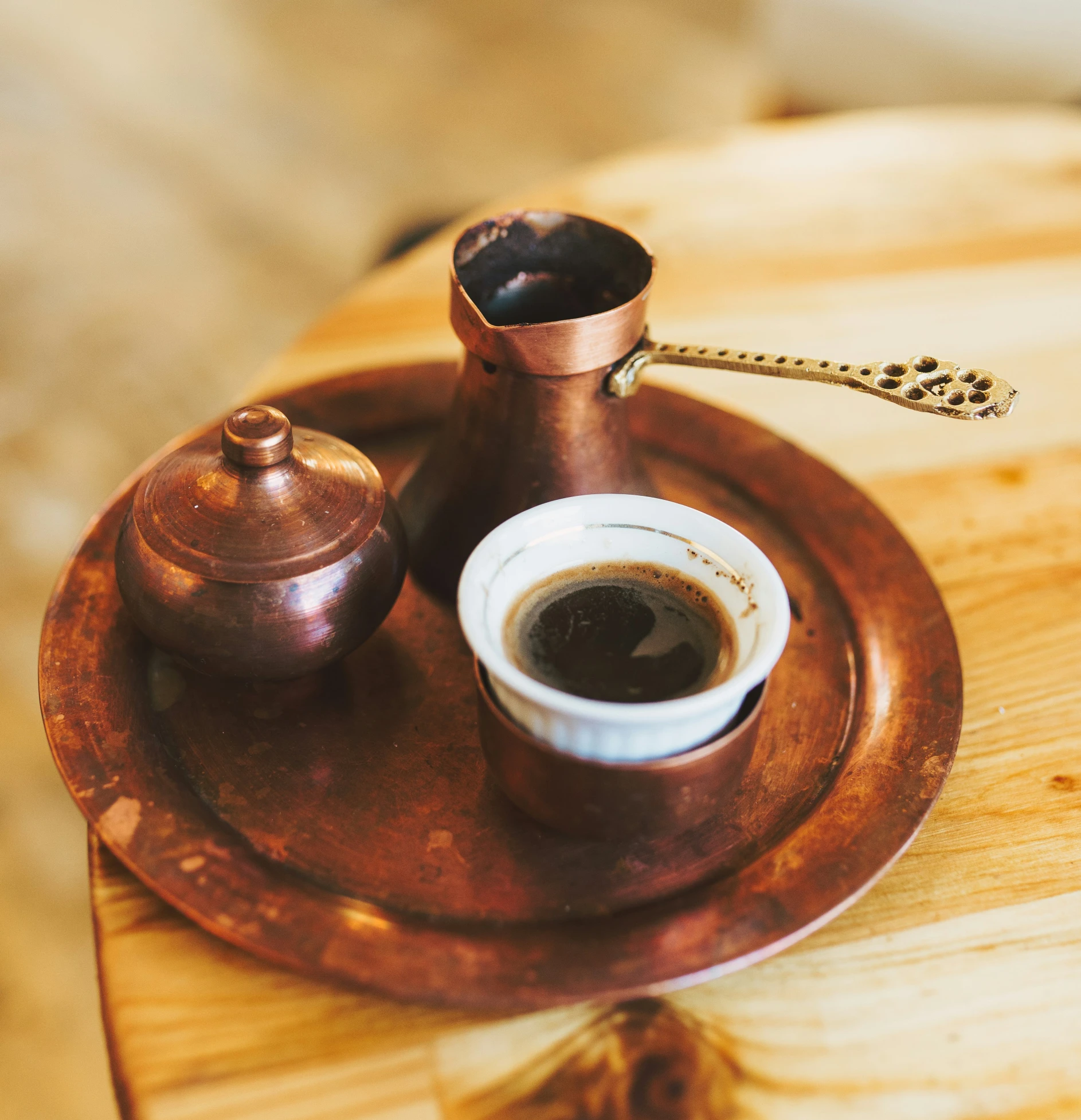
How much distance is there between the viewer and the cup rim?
0.48m

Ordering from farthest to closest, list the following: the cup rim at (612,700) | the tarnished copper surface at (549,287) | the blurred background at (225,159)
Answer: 1. the blurred background at (225,159)
2. the tarnished copper surface at (549,287)
3. the cup rim at (612,700)

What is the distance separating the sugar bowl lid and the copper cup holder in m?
0.12

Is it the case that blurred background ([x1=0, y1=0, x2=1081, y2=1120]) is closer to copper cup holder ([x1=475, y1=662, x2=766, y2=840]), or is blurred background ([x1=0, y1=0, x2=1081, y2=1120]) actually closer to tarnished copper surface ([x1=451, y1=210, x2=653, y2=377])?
copper cup holder ([x1=475, y1=662, x2=766, y2=840])

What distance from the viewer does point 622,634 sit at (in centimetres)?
58

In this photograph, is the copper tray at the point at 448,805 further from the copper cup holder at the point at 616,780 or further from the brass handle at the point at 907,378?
the brass handle at the point at 907,378

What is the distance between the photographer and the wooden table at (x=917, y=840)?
19.9 inches

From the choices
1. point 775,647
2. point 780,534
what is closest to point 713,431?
point 780,534

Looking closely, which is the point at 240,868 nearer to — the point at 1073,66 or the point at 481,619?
the point at 481,619

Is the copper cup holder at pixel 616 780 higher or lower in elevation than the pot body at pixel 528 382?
lower

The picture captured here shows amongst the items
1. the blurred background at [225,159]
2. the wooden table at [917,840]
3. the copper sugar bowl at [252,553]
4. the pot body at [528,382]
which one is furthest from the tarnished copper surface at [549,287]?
the blurred background at [225,159]

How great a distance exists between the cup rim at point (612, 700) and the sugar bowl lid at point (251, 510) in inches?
3.5

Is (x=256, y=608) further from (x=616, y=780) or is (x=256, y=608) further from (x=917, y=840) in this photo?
(x=917, y=840)

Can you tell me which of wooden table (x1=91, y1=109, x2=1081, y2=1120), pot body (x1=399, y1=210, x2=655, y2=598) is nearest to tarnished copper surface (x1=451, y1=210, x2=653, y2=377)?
pot body (x1=399, y1=210, x2=655, y2=598)

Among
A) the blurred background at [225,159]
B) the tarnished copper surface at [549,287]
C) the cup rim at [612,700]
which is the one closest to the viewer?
the cup rim at [612,700]
